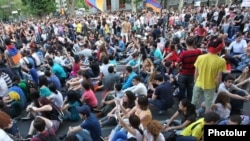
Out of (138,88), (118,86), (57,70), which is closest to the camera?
(138,88)

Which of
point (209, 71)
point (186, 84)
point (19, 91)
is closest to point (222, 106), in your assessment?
point (209, 71)

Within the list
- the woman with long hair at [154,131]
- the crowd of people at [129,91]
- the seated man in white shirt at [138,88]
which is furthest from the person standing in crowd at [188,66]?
the woman with long hair at [154,131]

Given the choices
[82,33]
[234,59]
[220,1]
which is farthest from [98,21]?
[220,1]

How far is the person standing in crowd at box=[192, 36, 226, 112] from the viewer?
17.8 ft

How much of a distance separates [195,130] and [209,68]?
125 cm

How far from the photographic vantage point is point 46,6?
3219 cm

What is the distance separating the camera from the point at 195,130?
15.7ft

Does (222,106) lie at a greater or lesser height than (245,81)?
lesser

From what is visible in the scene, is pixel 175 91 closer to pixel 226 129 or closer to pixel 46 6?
pixel 226 129

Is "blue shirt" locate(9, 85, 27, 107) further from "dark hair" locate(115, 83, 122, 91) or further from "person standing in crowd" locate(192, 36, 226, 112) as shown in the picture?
"person standing in crowd" locate(192, 36, 226, 112)

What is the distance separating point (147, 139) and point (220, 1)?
1470 inches

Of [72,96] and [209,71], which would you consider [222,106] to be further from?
[72,96]

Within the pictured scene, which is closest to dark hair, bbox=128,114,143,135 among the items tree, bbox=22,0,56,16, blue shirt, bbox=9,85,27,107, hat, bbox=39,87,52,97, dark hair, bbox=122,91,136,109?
dark hair, bbox=122,91,136,109

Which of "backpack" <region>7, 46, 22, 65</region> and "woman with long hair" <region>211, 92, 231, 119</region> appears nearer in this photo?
"woman with long hair" <region>211, 92, 231, 119</region>
